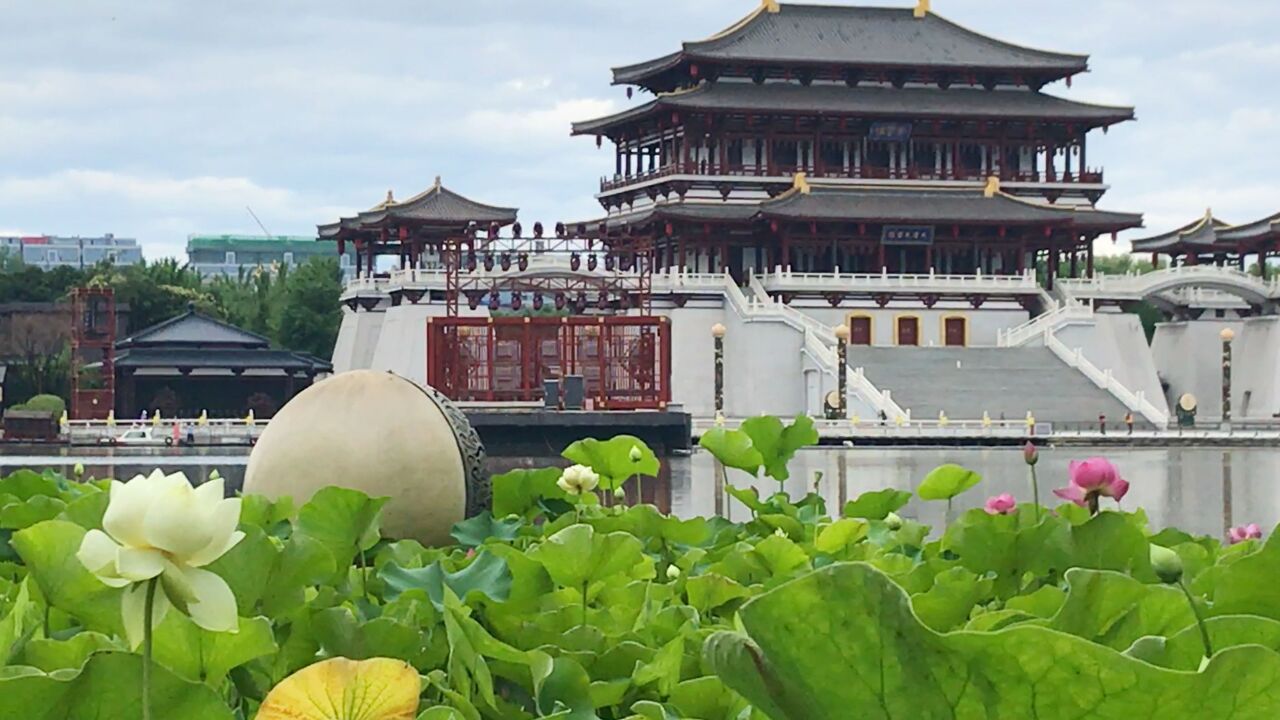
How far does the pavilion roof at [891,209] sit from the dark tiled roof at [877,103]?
6.70 feet

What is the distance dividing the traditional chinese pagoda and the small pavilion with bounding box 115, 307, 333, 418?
10.1m

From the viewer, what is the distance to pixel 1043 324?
4738cm

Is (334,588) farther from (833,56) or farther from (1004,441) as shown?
(833,56)

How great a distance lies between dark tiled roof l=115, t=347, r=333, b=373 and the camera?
48.0m

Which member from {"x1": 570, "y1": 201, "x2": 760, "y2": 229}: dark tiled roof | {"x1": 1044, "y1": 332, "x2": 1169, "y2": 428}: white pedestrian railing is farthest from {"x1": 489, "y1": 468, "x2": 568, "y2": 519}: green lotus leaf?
{"x1": 570, "y1": 201, "x2": 760, "y2": 229}: dark tiled roof

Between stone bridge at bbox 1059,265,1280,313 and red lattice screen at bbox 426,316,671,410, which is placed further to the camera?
stone bridge at bbox 1059,265,1280,313

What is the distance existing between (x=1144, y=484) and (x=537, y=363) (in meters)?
15.8

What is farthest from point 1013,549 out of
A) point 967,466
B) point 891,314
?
point 891,314

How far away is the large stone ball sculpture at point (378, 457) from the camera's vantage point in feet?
20.6

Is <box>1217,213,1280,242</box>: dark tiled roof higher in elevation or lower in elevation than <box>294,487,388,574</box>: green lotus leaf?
higher

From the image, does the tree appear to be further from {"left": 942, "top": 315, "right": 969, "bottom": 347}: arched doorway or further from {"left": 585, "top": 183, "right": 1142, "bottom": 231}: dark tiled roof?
{"left": 942, "top": 315, "right": 969, "bottom": 347}: arched doorway

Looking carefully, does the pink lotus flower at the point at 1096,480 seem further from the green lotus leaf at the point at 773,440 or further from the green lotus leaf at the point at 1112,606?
the green lotus leaf at the point at 773,440

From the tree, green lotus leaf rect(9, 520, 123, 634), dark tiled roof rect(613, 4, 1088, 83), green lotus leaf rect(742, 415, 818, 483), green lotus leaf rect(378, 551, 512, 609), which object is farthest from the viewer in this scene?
the tree

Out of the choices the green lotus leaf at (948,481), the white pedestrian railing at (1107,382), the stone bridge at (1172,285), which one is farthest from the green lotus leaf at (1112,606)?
the stone bridge at (1172,285)
